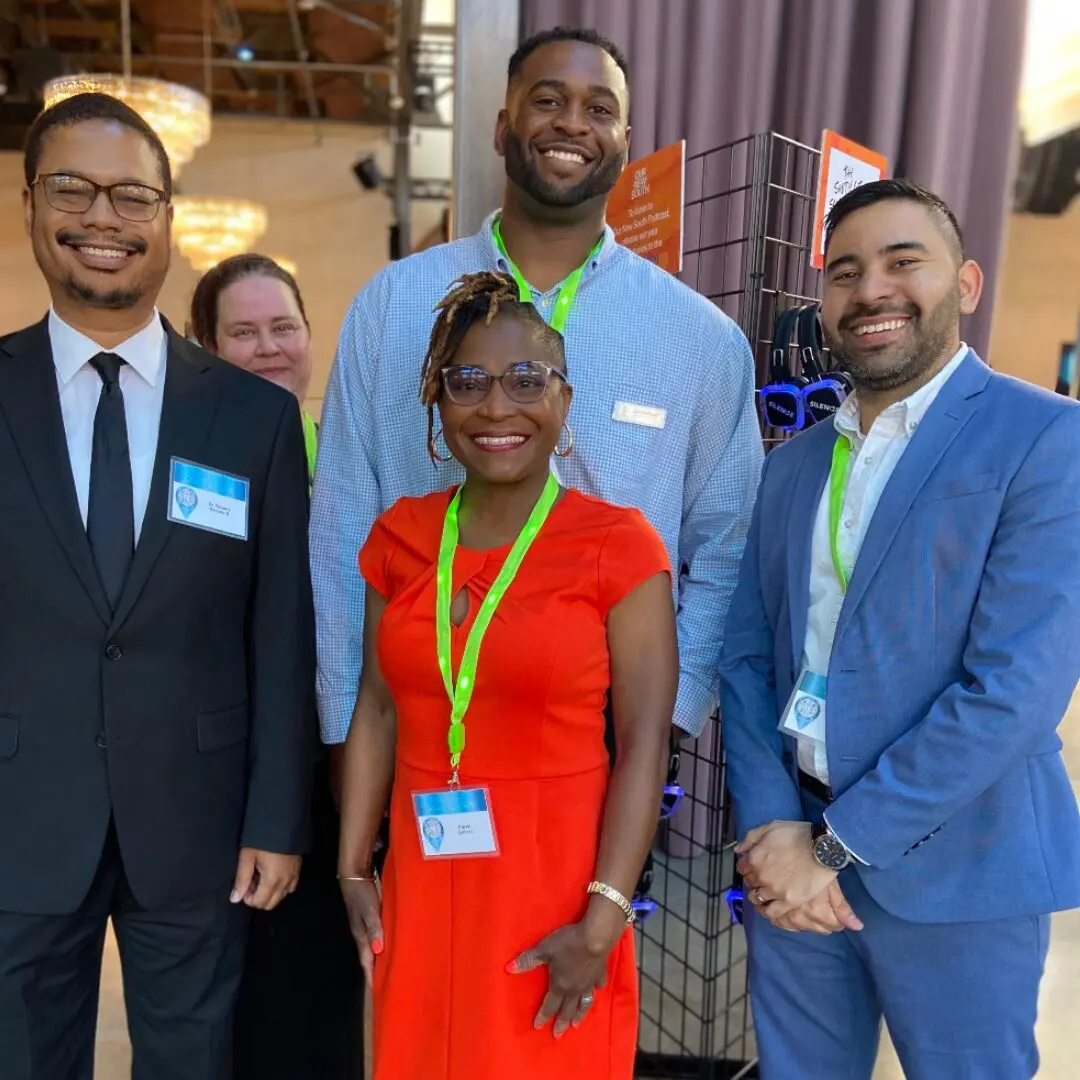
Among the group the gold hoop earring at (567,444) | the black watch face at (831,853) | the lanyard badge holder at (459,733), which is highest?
the gold hoop earring at (567,444)

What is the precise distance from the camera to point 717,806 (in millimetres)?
2334

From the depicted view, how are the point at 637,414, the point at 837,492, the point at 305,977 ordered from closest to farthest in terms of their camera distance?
the point at 837,492, the point at 637,414, the point at 305,977

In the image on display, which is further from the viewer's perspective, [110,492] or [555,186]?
[555,186]

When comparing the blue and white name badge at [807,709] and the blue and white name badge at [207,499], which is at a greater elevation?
the blue and white name badge at [207,499]

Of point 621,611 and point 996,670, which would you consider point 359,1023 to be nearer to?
point 621,611

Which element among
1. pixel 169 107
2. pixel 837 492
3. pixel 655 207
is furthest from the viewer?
pixel 169 107

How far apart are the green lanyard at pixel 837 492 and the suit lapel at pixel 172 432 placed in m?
1.02

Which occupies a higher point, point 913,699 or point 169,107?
point 169,107

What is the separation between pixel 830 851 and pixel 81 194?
59.7 inches

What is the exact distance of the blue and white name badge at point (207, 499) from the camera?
1.50 meters

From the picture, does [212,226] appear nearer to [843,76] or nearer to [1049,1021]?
[843,76]

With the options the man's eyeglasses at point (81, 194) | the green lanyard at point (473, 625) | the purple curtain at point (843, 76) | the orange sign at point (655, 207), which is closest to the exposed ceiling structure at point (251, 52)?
the purple curtain at point (843, 76)

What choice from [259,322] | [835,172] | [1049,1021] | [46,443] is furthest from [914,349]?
[1049,1021]

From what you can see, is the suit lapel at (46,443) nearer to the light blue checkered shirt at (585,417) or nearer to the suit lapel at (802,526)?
the light blue checkered shirt at (585,417)
